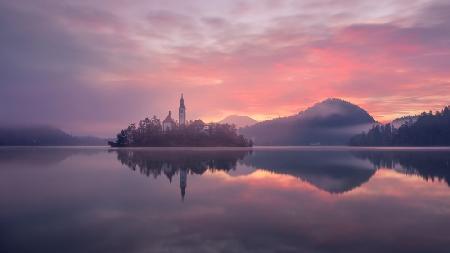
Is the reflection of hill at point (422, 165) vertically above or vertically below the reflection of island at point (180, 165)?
below

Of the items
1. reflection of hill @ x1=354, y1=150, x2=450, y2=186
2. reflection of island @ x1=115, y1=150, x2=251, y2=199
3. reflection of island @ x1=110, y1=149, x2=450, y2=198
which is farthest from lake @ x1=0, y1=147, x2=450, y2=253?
reflection of hill @ x1=354, y1=150, x2=450, y2=186

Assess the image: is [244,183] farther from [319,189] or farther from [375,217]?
[375,217]

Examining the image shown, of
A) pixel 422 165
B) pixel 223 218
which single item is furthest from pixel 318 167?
pixel 223 218

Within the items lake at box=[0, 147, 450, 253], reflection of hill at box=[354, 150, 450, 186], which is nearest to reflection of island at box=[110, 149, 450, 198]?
reflection of hill at box=[354, 150, 450, 186]

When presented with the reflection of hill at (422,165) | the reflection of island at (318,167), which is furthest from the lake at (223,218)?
the reflection of hill at (422,165)

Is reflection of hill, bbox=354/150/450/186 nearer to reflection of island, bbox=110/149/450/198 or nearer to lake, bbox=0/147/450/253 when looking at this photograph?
reflection of island, bbox=110/149/450/198

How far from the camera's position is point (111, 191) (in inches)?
1500

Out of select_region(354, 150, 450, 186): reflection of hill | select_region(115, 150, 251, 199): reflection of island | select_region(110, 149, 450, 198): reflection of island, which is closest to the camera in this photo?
select_region(110, 149, 450, 198): reflection of island

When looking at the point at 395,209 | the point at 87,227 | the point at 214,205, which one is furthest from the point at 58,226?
the point at 395,209

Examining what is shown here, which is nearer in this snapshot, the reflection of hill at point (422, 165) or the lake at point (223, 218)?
the lake at point (223, 218)

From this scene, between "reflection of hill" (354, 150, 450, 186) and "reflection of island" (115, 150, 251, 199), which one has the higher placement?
"reflection of island" (115, 150, 251, 199)

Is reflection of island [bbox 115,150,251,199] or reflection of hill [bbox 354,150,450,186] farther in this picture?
reflection of island [bbox 115,150,251,199]

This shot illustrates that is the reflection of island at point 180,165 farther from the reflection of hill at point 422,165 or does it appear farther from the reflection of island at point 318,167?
the reflection of hill at point 422,165

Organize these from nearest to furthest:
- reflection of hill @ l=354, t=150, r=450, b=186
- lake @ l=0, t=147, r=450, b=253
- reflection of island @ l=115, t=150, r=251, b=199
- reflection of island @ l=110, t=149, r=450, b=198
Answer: lake @ l=0, t=147, r=450, b=253
reflection of island @ l=110, t=149, r=450, b=198
reflection of hill @ l=354, t=150, r=450, b=186
reflection of island @ l=115, t=150, r=251, b=199
